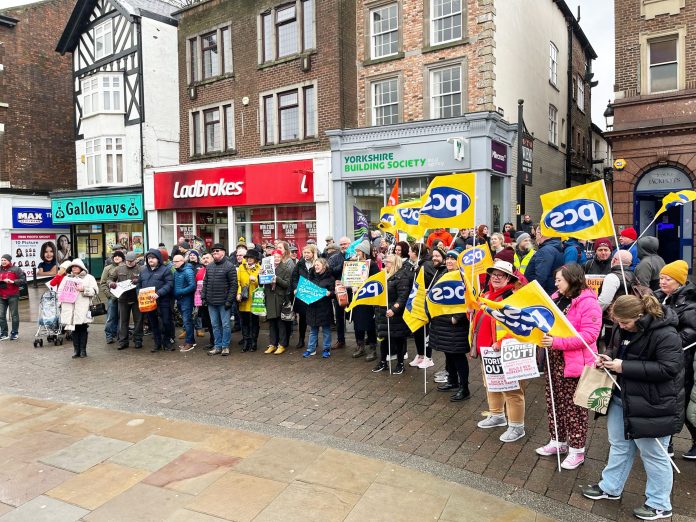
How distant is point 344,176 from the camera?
725 inches

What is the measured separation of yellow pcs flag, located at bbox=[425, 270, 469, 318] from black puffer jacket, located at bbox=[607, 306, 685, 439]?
2470 mm

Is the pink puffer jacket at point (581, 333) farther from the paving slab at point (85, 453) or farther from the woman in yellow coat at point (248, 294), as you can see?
the woman in yellow coat at point (248, 294)

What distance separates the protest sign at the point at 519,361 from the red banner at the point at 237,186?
14.4 meters

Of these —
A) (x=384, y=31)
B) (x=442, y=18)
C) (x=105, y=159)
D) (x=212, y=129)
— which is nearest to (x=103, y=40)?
(x=105, y=159)

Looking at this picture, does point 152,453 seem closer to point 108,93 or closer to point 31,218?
point 108,93

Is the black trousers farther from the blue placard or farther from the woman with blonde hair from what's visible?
the blue placard

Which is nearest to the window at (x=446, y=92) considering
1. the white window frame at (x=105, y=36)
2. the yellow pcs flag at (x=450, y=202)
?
the yellow pcs flag at (x=450, y=202)

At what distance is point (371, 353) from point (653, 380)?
5420mm

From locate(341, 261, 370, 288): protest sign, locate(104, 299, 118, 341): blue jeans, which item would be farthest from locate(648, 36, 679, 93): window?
locate(104, 299, 118, 341): blue jeans

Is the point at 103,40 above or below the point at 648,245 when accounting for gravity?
above

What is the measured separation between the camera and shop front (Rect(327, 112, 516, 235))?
15.9m

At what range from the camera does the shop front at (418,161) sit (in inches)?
628

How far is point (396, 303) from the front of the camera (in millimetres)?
7770

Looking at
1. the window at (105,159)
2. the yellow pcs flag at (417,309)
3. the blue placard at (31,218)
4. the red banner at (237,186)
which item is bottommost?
the yellow pcs flag at (417,309)
